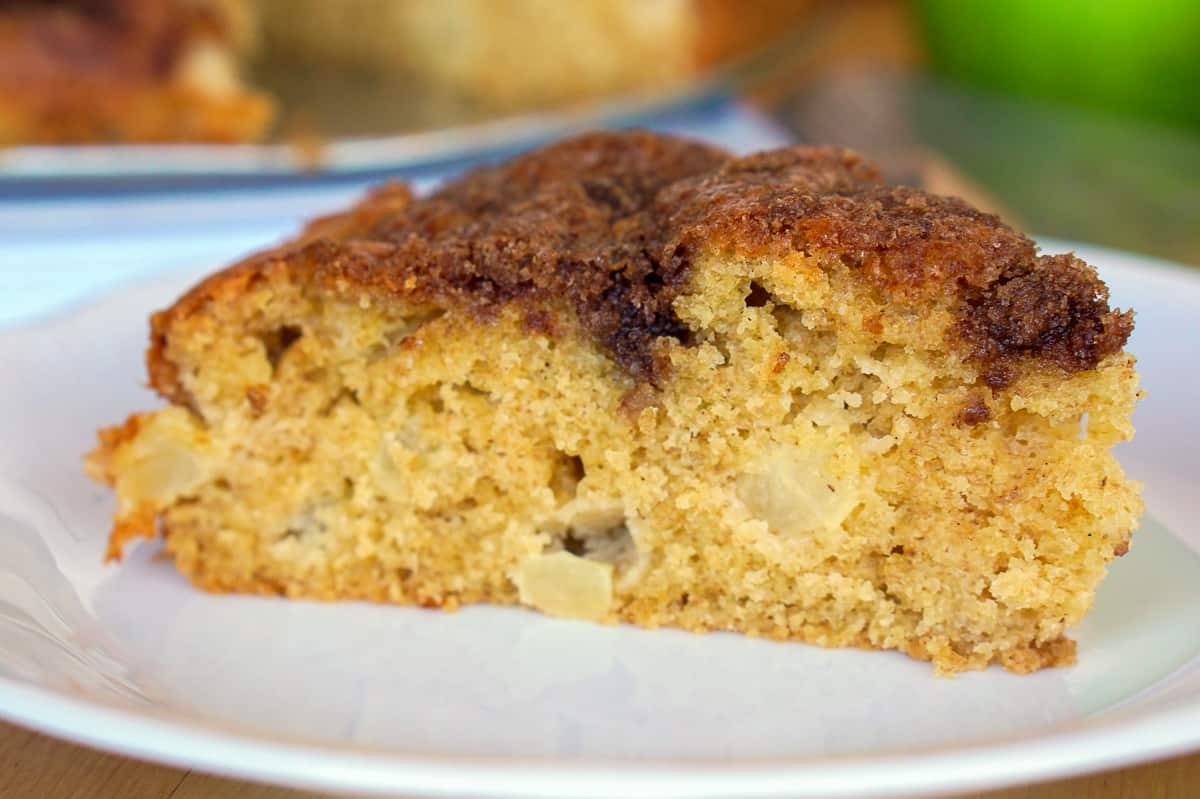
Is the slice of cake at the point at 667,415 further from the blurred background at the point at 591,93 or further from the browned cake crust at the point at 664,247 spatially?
the blurred background at the point at 591,93

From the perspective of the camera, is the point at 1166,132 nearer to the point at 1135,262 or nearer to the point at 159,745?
the point at 1135,262

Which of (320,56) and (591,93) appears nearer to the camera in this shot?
(591,93)

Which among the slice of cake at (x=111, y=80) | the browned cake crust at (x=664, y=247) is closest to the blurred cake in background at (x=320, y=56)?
the slice of cake at (x=111, y=80)

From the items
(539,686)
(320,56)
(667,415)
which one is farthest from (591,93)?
(539,686)

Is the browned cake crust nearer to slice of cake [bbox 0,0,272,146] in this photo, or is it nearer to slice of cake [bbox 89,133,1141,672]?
slice of cake [bbox 89,133,1141,672]

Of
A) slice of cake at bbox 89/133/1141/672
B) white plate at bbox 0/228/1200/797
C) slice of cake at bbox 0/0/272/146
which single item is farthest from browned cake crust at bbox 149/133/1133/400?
slice of cake at bbox 0/0/272/146

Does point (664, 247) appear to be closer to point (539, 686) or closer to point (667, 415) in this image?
point (667, 415)
